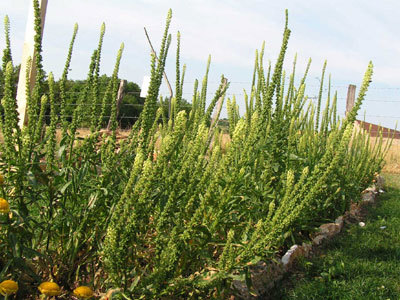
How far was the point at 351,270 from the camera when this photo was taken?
284 centimetres

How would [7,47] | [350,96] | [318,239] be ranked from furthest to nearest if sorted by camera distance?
[350,96], [318,239], [7,47]

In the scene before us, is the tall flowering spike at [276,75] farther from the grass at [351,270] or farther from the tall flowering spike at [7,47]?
the tall flowering spike at [7,47]

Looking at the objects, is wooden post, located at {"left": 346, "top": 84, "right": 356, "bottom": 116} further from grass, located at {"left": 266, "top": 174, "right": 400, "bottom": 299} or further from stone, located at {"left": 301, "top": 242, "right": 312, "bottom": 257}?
stone, located at {"left": 301, "top": 242, "right": 312, "bottom": 257}

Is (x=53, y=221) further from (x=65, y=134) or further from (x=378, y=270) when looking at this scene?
(x=378, y=270)

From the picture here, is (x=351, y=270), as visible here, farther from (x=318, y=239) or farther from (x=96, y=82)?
(x=96, y=82)

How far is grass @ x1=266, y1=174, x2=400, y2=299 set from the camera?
2.49 m

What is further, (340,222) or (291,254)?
(340,222)

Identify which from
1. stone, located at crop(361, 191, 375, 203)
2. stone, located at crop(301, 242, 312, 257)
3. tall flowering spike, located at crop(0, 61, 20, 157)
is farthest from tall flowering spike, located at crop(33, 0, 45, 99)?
stone, located at crop(361, 191, 375, 203)

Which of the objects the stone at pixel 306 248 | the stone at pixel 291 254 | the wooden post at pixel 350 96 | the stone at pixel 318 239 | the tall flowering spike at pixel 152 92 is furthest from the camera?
the wooden post at pixel 350 96

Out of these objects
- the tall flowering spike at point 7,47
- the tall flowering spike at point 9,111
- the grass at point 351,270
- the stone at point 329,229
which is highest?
the tall flowering spike at point 7,47

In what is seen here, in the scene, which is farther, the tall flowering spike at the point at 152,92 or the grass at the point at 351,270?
the grass at the point at 351,270

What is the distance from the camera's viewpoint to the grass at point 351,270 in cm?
249

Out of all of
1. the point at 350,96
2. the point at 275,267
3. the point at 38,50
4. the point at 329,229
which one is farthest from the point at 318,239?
the point at 350,96

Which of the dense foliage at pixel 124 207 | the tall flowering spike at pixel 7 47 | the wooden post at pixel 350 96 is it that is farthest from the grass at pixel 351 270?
the wooden post at pixel 350 96
